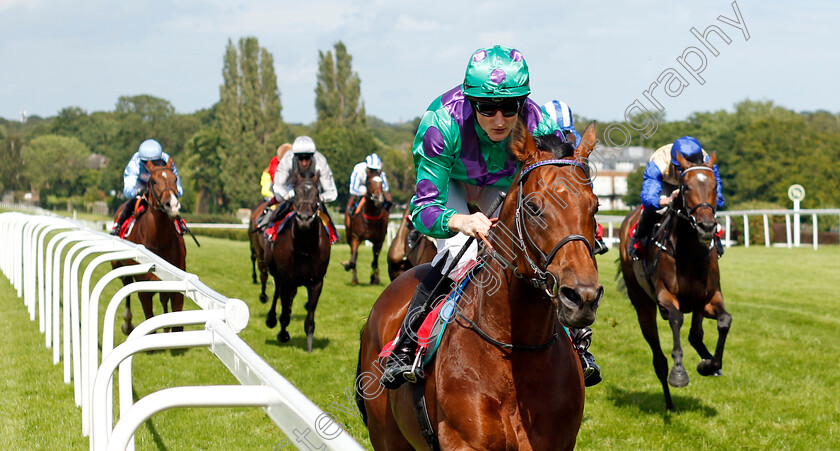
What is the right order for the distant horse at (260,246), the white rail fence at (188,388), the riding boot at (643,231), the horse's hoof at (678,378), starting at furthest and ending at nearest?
the distant horse at (260,246), the riding boot at (643,231), the horse's hoof at (678,378), the white rail fence at (188,388)

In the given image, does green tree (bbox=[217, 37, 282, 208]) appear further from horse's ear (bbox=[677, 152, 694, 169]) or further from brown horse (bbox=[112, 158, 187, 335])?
horse's ear (bbox=[677, 152, 694, 169])

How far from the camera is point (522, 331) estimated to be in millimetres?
2826

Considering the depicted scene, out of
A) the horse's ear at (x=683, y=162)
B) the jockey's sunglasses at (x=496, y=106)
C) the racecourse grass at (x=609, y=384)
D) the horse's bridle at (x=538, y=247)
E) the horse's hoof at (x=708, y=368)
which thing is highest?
the jockey's sunglasses at (x=496, y=106)

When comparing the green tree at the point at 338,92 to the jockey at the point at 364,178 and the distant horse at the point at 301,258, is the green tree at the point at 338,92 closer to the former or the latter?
the jockey at the point at 364,178

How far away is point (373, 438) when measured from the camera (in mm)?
3850

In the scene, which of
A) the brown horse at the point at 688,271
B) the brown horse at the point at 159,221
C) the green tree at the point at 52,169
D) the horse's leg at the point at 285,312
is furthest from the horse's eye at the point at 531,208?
the green tree at the point at 52,169

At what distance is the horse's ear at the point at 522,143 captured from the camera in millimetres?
2724

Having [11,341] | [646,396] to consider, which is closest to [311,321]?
[11,341]

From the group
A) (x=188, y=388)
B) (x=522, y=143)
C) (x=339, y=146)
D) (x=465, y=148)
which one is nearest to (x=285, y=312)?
(x=465, y=148)

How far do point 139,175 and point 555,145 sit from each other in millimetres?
7422

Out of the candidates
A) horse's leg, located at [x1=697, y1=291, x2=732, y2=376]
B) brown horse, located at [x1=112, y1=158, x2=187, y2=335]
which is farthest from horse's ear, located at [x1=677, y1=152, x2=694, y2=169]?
brown horse, located at [x1=112, y1=158, x2=187, y2=335]

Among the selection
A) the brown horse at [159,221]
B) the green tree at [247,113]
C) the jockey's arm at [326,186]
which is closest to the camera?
the brown horse at [159,221]

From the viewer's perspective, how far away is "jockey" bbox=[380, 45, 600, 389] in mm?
3029

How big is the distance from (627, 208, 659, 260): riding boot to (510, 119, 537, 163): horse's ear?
4.94 m
